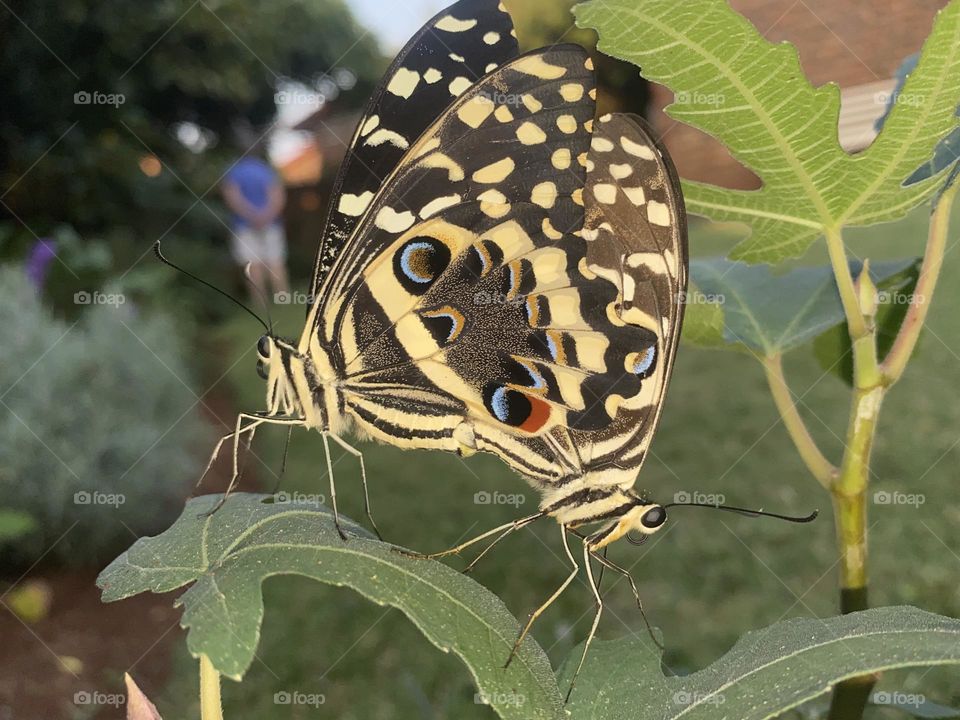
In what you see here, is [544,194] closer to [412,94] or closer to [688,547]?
[412,94]

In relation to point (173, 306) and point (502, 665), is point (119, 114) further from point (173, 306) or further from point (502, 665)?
point (502, 665)

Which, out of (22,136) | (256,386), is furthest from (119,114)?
(256,386)

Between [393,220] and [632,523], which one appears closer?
[632,523]

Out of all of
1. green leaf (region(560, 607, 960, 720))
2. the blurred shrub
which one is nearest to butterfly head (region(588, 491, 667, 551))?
green leaf (region(560, 607, 960, 720))

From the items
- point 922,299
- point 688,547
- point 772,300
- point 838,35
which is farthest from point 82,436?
point 838,35

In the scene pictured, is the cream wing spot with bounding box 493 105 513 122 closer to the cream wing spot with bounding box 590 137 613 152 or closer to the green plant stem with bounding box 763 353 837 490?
the cream wing spot with bounding box 590 137 613 152

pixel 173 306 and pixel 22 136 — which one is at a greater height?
pixel 22 136

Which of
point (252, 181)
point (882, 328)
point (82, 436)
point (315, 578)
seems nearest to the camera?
point (315, 578)
